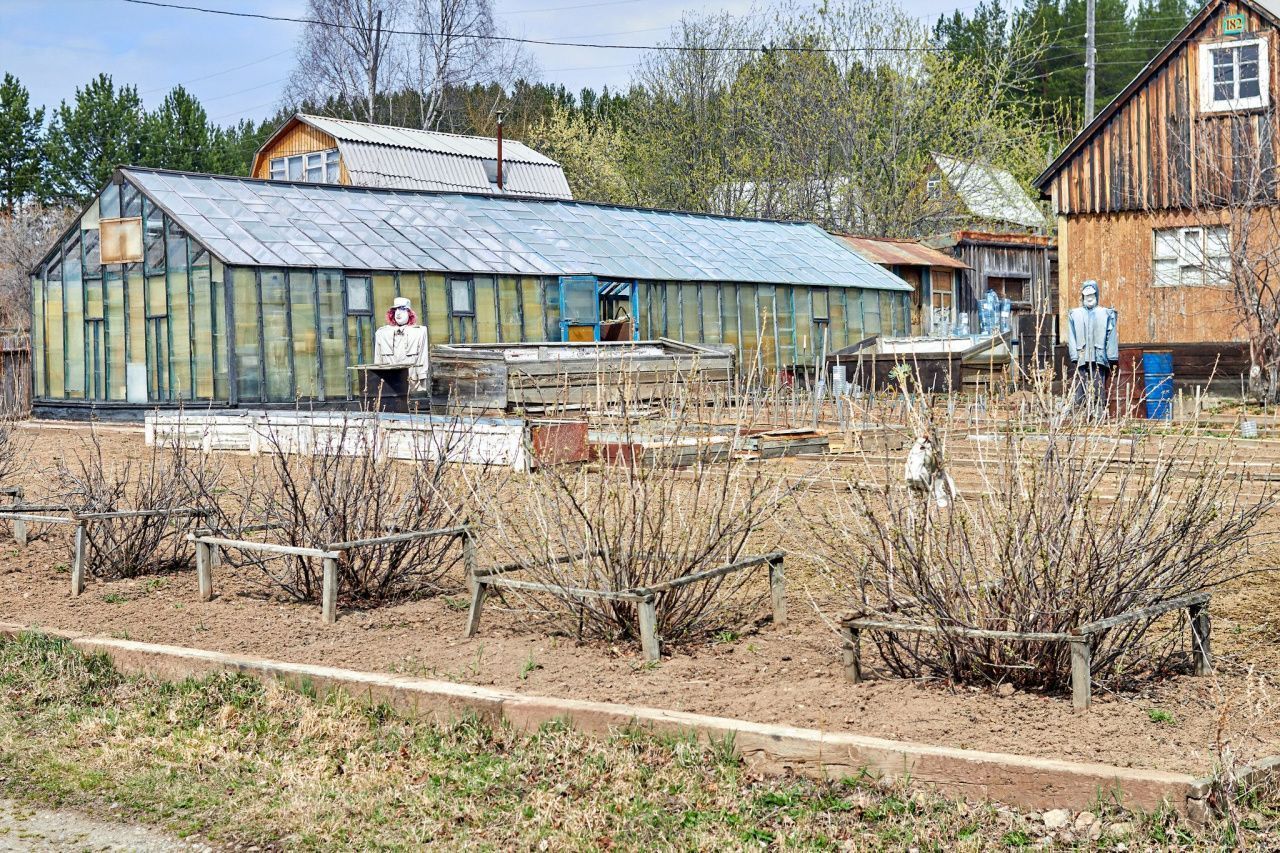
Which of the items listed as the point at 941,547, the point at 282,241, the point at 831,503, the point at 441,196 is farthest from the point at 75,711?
the point at 441,196

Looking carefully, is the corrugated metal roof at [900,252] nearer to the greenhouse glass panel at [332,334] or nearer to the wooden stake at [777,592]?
the greenhouse glass panel at [332,334]

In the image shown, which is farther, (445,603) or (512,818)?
(445,603)

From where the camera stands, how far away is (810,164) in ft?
146

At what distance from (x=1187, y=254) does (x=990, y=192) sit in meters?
22.5

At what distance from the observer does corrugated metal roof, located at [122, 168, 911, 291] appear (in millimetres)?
25359

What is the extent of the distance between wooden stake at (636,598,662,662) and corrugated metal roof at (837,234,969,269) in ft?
104

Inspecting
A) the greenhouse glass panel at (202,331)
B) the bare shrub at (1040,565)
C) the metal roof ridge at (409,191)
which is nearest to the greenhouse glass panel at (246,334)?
the greenhouse glass panel at (202,331)

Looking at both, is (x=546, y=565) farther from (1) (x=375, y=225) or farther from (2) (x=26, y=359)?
(2) (x=26, y=359)

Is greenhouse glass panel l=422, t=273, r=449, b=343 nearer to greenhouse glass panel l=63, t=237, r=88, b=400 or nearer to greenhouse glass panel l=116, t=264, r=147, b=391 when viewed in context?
greenhouse glass panel l=116, t=264, r=147, b=391

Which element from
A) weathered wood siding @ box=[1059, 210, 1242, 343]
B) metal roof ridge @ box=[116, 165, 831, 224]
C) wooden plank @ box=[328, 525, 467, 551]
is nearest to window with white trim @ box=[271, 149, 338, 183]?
metal roof ridge @ box=[116, 165, 831, 224]

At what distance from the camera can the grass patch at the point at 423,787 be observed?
484 centimetres

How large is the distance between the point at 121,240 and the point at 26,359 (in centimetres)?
501

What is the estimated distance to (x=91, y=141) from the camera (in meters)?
57.5

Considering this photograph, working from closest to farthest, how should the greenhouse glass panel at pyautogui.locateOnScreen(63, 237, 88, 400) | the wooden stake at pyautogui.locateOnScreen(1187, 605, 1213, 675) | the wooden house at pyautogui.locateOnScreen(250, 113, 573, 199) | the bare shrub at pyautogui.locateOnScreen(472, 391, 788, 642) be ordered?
1. the wooden stake at pyautogui.locateOnScreen(1187, 605, 1213, 675)
2. the bare shrub at pyautogui.locateOnScreen(472, 391, 788, 642)
3. the greenhouse glass panel at pyautogui.locateOnScreen(63, 237, 88, 400)
4. the wooden house at pyautogui.locateOnScreen(250, 113, 573, 199)
